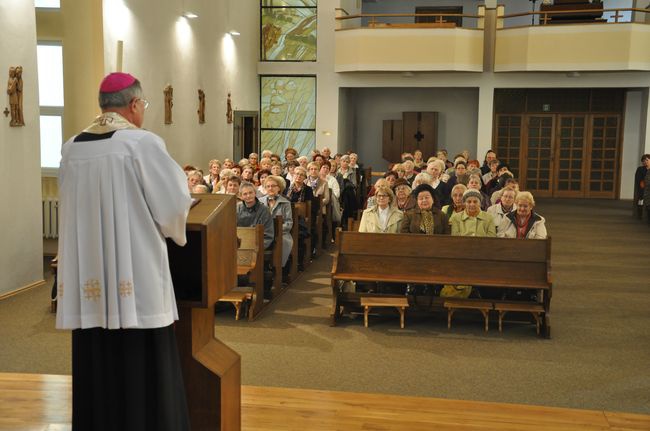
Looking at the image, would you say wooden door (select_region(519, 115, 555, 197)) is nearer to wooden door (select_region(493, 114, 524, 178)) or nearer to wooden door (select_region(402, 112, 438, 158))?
wooden door (select_region(493, 114, 524, 178))

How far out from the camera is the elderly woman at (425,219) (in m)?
7.54

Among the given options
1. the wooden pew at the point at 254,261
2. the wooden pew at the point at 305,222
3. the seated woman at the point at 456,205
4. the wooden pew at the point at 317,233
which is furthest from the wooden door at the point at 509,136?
the wooden pew at the point at 254,261

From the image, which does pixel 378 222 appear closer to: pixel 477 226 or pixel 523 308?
pixel 477 226

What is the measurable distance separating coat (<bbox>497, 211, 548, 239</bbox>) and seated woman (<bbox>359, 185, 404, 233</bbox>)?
0.98m

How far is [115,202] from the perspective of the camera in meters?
2.78

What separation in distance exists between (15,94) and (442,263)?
463cm

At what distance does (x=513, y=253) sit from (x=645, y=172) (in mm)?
9498

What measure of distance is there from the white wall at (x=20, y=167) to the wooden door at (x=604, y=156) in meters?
15.0

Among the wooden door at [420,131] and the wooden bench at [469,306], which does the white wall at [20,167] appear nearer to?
the wooden bench at [469,306]

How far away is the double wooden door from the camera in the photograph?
784 inches

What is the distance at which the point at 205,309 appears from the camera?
3107mm

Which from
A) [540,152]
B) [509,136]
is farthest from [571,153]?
[509,136]

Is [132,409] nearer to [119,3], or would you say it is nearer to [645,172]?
[119,3]

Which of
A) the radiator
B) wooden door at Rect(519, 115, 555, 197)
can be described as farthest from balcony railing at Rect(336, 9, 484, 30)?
the radiator
